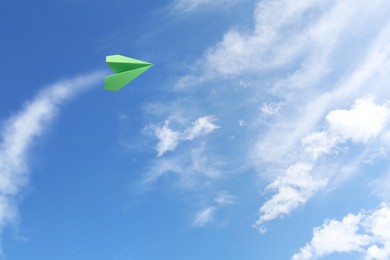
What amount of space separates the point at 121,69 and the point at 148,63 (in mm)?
1868

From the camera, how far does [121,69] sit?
22.4 metres

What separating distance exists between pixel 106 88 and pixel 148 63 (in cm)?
316

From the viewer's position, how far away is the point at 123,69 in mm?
22438

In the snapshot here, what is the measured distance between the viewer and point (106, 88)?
2172cm

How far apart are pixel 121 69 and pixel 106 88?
1.73 meters

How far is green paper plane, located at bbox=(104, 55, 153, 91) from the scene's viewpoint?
21969 mm

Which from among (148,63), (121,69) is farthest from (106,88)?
(148,63)

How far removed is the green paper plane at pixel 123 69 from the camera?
22.0 metres

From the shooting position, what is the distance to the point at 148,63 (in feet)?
72.8

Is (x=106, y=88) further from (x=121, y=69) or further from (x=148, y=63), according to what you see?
(x=148, y=63)
